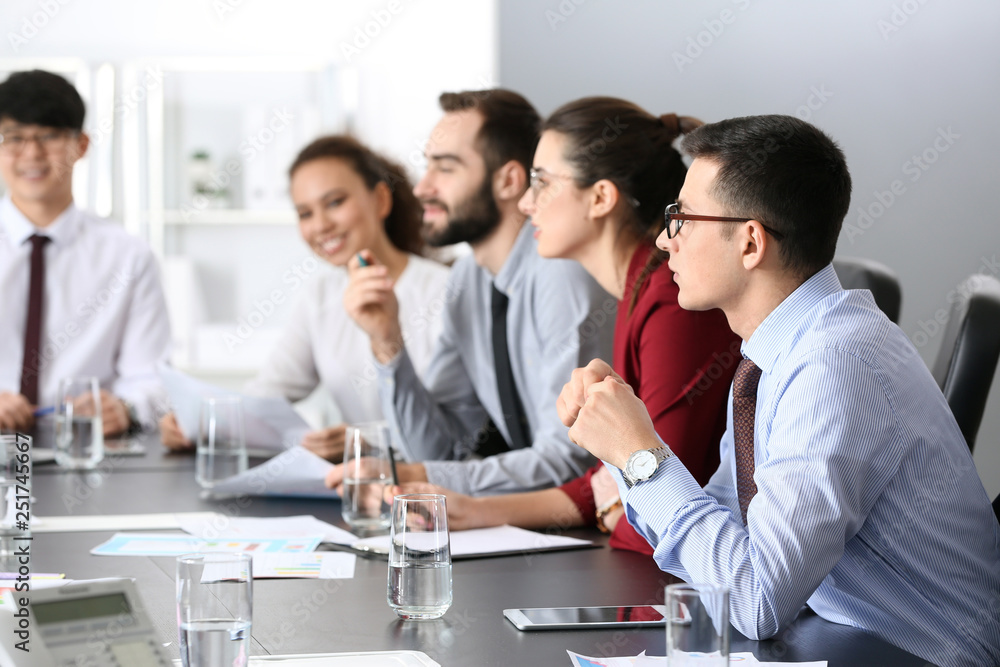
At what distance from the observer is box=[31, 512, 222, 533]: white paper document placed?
1.57 m

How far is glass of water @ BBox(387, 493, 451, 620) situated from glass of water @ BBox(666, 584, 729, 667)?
37 cm

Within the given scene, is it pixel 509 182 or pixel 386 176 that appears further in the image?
pixel 386 176

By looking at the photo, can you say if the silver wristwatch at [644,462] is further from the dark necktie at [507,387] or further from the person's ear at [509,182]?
the person's ear at [509,182]

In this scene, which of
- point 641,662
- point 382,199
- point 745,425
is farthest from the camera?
point 382,199

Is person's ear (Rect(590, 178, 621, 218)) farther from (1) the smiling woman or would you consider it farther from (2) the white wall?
(2) the white wall

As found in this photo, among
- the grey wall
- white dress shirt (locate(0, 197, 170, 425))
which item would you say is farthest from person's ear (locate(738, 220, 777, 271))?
white dress shirt (locate(0, 197, 170, 425))

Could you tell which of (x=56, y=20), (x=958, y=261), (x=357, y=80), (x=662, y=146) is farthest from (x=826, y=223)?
(x=56, y=20)

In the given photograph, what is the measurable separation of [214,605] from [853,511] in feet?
2.20

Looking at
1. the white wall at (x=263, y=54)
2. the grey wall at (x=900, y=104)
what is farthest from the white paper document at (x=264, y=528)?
the white wall at (x=263, y=54)

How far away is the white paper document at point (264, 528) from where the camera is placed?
1.51m

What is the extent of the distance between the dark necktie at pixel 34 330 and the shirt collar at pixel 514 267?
1.53 m

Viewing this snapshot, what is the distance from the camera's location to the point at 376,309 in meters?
2.35

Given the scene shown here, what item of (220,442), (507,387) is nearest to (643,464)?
(220,442)

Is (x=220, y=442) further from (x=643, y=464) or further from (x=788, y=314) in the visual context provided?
(x=788, y=314)
